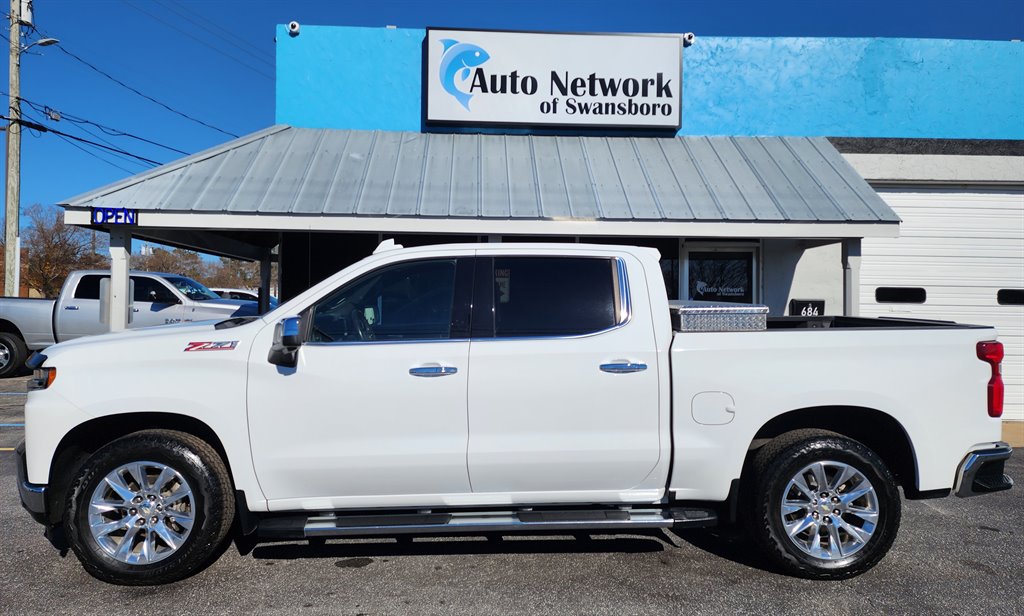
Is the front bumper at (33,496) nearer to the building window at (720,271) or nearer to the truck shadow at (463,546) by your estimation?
the truck shadow at (463,546)

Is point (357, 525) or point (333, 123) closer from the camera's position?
point (357, 525)

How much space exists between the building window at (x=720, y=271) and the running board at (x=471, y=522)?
6357mm

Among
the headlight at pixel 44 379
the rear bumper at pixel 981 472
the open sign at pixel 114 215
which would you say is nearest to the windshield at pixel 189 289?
the open sign at pixel 114 215

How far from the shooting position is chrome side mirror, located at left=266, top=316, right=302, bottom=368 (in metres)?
3.63

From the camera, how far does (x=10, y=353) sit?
1249 cm

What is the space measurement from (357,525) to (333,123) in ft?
25.8

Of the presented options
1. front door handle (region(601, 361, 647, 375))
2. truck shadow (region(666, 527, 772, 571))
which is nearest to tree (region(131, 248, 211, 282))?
truck shadow (region(666, 527, 772, 571))

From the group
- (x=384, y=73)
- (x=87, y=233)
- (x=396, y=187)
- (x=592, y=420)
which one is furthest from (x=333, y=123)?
(x=87, y=233)

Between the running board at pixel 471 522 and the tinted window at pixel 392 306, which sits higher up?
the tinted window at pixel 392 306

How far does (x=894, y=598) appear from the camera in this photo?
12.0 ft

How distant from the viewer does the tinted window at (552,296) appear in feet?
12.9

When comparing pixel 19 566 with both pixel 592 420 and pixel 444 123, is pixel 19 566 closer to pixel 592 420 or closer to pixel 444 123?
pixel 592 420

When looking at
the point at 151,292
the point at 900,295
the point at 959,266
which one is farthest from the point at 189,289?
the point at 959,266

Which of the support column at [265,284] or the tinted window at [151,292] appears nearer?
the support column at [265,284]
